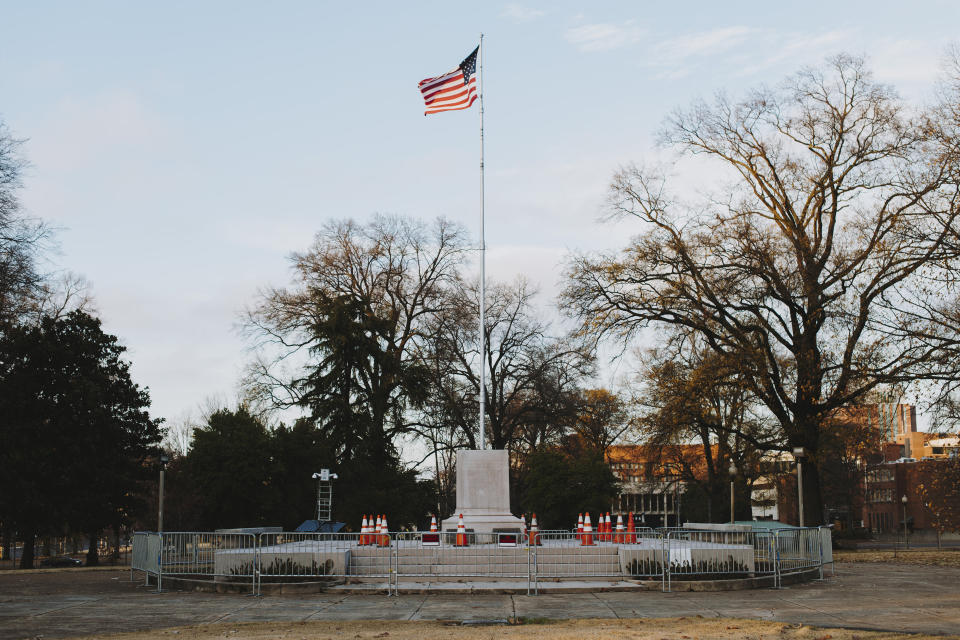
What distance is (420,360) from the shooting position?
48406mm

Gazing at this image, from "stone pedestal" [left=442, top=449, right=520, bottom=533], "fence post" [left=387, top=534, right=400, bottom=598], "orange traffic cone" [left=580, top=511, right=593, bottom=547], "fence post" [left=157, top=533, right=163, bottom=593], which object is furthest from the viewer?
"stone pedestal" [left=442, top=449, right=520, bottom=533]

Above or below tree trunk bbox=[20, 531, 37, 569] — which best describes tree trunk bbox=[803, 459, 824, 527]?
above

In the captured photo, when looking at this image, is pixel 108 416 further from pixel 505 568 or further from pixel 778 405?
pixel 778 405

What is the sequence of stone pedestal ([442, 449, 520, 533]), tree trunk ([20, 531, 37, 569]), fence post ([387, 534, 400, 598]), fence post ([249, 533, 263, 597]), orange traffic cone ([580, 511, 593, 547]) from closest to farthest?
fence post ([387, 534, 400, 598]), fence post ([249, 533, 263, 597]), orange traffic cone ([580, 511, 593, 547]), stone pedestal ([442, 449, 520, 533]), tree trunk ([20, 531, 37, 569])

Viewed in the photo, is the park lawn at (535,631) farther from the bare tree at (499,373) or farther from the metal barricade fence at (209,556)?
the bare tree at (499,373)

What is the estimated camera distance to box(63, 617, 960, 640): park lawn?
38.2ft

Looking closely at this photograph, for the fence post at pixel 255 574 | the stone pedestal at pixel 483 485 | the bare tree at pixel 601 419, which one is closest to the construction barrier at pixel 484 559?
the fence post at pixel 255 574

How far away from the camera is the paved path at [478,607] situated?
544 inches

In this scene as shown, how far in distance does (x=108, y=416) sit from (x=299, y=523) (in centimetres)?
1190

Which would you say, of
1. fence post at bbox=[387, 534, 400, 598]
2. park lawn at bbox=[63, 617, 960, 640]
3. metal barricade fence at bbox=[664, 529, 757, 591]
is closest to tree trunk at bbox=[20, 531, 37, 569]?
fence post at bbox=[387, 534, 400, 598]

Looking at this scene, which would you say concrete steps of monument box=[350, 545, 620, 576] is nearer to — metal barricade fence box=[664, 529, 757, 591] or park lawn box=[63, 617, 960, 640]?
metal barricade fence box=[664, 529, 757, 591]

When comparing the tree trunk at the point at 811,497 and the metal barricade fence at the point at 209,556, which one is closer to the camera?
the metal barricade fence at the point at 209,556

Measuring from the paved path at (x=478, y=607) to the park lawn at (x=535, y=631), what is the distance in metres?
0.85

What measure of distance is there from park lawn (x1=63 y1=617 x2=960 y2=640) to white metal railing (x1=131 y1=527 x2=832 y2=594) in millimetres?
5093
